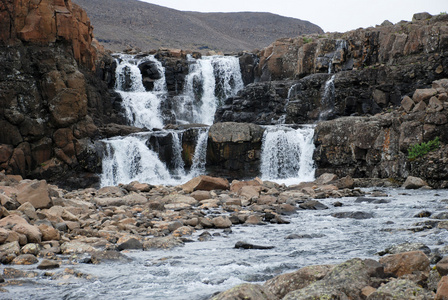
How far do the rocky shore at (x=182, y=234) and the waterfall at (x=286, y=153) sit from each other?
5308 millimetres

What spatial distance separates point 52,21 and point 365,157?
16.0 metres

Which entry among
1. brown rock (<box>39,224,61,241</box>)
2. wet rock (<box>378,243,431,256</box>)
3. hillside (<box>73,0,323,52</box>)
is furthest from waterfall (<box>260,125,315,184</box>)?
hillside (<box>73,0,323,52</box>)

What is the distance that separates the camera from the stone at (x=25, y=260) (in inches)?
224

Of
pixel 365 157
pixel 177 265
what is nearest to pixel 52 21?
pixel 365 157

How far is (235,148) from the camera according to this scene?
2138 centimetres

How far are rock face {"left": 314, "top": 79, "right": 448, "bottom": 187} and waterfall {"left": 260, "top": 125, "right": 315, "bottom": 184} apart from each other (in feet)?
2.72

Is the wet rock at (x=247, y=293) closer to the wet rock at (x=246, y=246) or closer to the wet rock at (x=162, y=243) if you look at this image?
the wet rock at (x=246, y=246)

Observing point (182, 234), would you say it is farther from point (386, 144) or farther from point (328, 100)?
point (328, 100)

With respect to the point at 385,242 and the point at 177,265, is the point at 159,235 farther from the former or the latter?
the point at 385,242

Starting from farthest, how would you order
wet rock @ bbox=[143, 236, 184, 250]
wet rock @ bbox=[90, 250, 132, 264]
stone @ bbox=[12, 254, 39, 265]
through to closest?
wet rock @ bbox=[143, 236, 184, 250]
wet rock @ bbox=[90, 250, 132, 264]
stone @ bbox=[12, 254, 39, 265]

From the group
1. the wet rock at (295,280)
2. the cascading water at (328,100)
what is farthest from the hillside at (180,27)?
the wet rock at (295,280)

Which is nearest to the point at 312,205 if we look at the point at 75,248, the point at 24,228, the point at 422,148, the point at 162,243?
the point at 422,148

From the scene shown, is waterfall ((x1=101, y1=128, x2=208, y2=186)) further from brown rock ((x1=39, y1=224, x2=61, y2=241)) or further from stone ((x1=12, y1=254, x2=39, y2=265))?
stone ((x1=12, y1=254, x2=39, y2=265))

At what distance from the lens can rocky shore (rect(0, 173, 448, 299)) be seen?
3746mm
